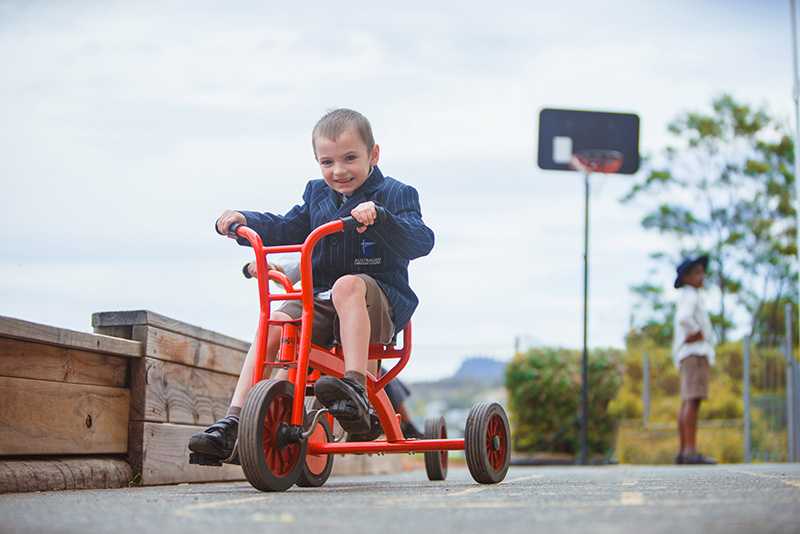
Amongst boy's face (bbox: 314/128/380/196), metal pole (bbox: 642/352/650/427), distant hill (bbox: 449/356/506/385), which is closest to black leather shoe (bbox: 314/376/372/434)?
boy's face (bbox: 314/128/380/196)

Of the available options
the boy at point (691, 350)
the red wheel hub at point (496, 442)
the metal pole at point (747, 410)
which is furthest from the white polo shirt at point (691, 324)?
the red wheel hub at point (496, 442)

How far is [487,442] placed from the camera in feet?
11.5

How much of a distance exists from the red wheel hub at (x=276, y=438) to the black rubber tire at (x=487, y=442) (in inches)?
23.0

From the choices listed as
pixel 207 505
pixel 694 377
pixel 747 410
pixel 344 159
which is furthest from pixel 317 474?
pixel 747 410

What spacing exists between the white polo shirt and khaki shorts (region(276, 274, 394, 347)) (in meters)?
4.84

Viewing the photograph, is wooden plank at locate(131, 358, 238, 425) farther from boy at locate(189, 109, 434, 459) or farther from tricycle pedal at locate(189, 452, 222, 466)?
tricycle pedal at locate(189, 452, 222, 466)

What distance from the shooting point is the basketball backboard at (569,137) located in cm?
1178

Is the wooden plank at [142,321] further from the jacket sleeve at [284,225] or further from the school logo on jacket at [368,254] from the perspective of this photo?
the school logo on jacket at [368,254]

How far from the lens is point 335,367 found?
3523mm

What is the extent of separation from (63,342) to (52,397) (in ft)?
0.58

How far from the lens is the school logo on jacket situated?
11.4ft

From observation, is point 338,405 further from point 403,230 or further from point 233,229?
point 233,229

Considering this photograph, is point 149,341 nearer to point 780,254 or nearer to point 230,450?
point 230,450

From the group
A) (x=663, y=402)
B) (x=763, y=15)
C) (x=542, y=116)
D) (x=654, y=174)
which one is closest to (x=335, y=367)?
(x=542, y=116)
